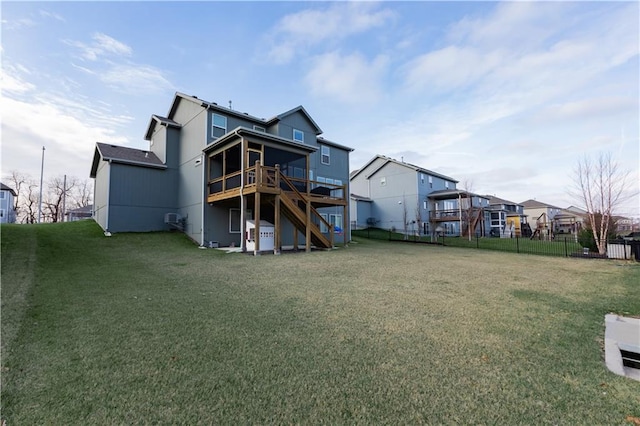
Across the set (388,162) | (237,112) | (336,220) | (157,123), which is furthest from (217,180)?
(388,162)

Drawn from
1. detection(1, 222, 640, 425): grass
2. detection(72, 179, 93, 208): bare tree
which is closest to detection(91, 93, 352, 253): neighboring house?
detection(1, 222, 640, 425): grass

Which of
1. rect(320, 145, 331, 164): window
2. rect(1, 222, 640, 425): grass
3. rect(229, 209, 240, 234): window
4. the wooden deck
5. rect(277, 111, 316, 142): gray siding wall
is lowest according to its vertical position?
rect(1, 222, 640, 425): grass

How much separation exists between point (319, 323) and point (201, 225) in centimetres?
1224

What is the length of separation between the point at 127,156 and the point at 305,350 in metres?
18.0

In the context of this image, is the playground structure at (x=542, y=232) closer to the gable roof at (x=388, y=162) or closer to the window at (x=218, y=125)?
the gable roof at (x=388, y=162)

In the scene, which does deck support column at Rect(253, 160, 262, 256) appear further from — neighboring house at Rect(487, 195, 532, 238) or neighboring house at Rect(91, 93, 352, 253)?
neighboring house at Rect(487, 195, 532, 238)

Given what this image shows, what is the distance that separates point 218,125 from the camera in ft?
52.4

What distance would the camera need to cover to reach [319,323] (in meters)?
4.49

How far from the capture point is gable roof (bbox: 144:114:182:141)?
17.9 metres

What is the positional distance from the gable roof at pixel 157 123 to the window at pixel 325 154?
9227 millimetres

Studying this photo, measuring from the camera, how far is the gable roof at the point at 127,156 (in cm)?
1595

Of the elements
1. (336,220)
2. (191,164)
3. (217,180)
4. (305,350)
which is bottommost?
(305,350)

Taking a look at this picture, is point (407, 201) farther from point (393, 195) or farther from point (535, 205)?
point (535, 205)

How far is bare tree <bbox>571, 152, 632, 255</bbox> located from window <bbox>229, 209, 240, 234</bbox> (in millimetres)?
18562
